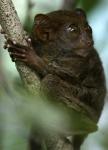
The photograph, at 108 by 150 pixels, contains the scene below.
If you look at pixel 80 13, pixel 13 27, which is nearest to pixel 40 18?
pixel 80 13

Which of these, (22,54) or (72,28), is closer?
(22,54)

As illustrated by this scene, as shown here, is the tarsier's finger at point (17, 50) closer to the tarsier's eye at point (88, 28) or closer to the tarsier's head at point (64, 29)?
the tarsier's head at point (64, 29)

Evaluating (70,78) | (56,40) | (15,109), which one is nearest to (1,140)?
(15,109)

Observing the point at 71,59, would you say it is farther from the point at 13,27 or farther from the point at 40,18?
the point at 13,27

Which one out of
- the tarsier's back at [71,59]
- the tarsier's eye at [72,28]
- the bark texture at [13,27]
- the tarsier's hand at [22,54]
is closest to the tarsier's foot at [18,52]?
the tarsier's hand at [22,54]

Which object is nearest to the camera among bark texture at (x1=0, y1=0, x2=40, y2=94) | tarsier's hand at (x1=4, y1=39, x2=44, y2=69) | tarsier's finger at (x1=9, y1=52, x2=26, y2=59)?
bark texture at (x1=0, y1=0, x2=40, y2=94)

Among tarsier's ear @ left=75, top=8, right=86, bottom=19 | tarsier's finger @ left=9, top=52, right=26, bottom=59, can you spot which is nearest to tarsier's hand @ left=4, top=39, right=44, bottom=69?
tarsier's finger @ left=9, top=52, right=26, bottom=59

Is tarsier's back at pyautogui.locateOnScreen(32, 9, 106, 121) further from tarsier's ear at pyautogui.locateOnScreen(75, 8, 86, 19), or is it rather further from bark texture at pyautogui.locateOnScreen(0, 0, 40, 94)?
bark texture at pyautogui.locateOnScreen(0, 0, 40, 94)
